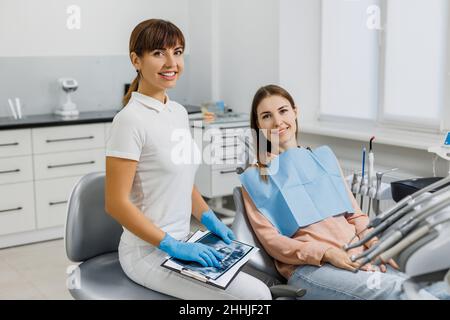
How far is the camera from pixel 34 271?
3674 mm

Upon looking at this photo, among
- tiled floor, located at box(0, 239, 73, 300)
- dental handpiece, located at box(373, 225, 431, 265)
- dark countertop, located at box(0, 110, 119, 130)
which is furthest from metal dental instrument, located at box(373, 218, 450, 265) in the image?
dark countertop, located at box(0, 110, 119, 130)

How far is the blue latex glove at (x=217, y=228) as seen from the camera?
74.7 inches

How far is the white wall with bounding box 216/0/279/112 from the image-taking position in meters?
4.52

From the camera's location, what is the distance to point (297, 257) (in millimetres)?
1937

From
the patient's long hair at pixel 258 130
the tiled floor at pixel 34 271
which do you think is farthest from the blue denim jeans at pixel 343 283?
the tiled floor at pixel 34 271

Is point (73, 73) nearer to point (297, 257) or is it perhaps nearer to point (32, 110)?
point (32, 110)

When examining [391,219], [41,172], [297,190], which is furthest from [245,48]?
[391,219]

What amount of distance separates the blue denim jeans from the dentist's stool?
0.53 m

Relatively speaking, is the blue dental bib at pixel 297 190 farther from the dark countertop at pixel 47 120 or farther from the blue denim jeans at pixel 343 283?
the dark countertop at pixel 47 120

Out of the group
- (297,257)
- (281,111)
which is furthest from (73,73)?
(297,257)

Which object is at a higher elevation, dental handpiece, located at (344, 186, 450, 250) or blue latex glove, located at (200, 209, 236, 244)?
dental handpiece, located at (344, 186, 450, 250)

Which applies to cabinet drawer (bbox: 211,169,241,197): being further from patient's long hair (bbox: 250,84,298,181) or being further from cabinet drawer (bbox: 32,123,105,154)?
patient's long hair (bbox: 250,84,298,181)

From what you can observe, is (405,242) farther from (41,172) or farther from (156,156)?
(41,172)

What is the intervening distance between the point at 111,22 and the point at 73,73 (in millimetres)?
505
